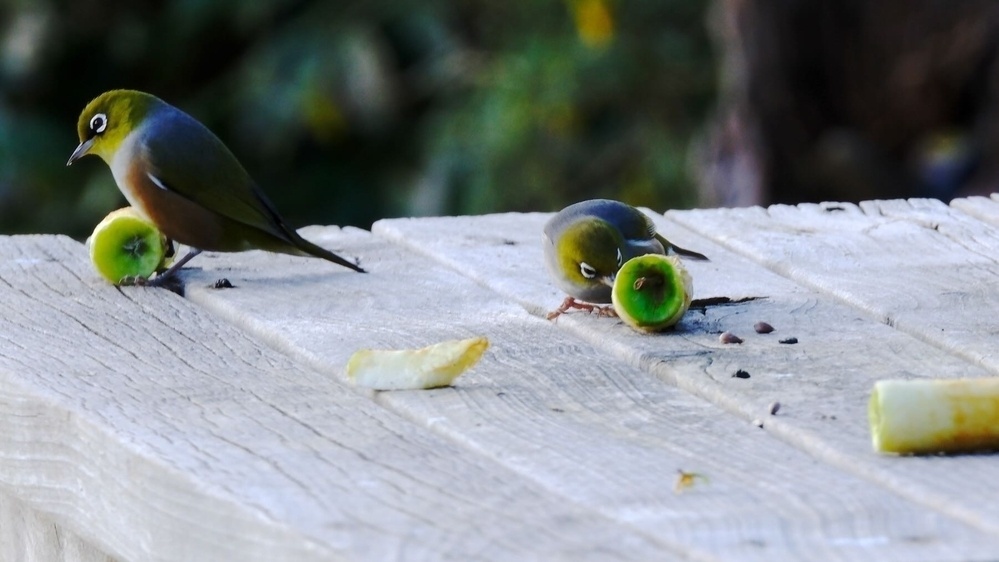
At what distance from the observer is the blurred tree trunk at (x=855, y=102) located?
21.5 feet

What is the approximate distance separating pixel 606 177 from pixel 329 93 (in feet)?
4.82

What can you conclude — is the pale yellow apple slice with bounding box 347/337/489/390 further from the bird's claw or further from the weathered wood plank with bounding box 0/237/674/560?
the bird's claw

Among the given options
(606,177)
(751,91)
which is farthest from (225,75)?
(751,91)

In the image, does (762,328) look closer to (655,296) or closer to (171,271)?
(655,296)

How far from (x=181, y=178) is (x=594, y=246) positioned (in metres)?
1.11

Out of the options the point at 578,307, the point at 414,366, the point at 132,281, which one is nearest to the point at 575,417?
the point at 414,366

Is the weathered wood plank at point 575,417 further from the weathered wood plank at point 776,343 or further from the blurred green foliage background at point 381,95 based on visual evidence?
the blurred green foliage background at point 381,95

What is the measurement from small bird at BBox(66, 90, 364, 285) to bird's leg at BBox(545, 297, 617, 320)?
28.9 inches

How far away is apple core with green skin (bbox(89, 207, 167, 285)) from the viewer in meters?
2.71

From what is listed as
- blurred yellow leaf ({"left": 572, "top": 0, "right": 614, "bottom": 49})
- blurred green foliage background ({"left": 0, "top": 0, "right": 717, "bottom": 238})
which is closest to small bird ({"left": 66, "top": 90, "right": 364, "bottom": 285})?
blurred green foliage background ({"left": 0, "top": 0, "right": 717, "bottom": 238})

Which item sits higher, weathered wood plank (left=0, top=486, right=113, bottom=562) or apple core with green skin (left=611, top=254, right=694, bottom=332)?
apple core with green skin (left=611, top=254, right=694, bottom=332)

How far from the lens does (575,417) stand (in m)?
1.81

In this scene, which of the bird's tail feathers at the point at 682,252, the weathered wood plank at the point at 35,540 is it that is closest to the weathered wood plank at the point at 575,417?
the bird's tail feathers at the point at 682,252

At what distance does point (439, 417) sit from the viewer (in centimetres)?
180
